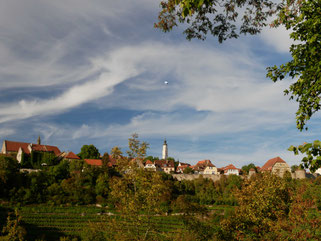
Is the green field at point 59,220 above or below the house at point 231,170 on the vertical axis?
below

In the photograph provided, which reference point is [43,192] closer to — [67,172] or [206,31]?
[67,172]

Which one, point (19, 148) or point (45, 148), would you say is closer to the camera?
point (19, 148)

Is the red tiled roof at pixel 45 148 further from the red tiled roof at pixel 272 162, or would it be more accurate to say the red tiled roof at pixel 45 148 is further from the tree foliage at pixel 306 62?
the tree foliage at pixel 306 62

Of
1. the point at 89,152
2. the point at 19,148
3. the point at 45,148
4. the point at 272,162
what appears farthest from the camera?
the point at 89,152

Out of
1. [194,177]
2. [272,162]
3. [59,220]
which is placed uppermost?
[272,162]

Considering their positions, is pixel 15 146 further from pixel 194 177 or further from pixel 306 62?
pixel 306 62

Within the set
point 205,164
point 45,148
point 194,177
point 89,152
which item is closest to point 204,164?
point 205,164

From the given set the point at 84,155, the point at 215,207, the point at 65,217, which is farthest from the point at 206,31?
the point at 84,155

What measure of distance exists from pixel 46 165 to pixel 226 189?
51.5 meters

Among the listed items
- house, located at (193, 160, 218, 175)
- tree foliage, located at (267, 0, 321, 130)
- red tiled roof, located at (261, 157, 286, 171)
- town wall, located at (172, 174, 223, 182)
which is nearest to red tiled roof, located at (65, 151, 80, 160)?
town wall, located at (172, 174, 223, 182)

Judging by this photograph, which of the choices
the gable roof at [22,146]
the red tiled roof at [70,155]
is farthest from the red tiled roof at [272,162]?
the gable roof at [22,146]

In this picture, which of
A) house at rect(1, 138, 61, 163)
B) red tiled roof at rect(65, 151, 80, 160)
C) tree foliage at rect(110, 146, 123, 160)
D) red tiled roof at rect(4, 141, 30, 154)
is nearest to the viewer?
tree foliage at rect(110, 146, 123, 160)

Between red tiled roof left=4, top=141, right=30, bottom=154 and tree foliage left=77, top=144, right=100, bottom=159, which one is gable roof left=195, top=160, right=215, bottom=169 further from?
red tiled roof left=4, top=141, right=30, bottom=154

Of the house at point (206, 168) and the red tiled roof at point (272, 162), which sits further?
the house at point (206, 168)
